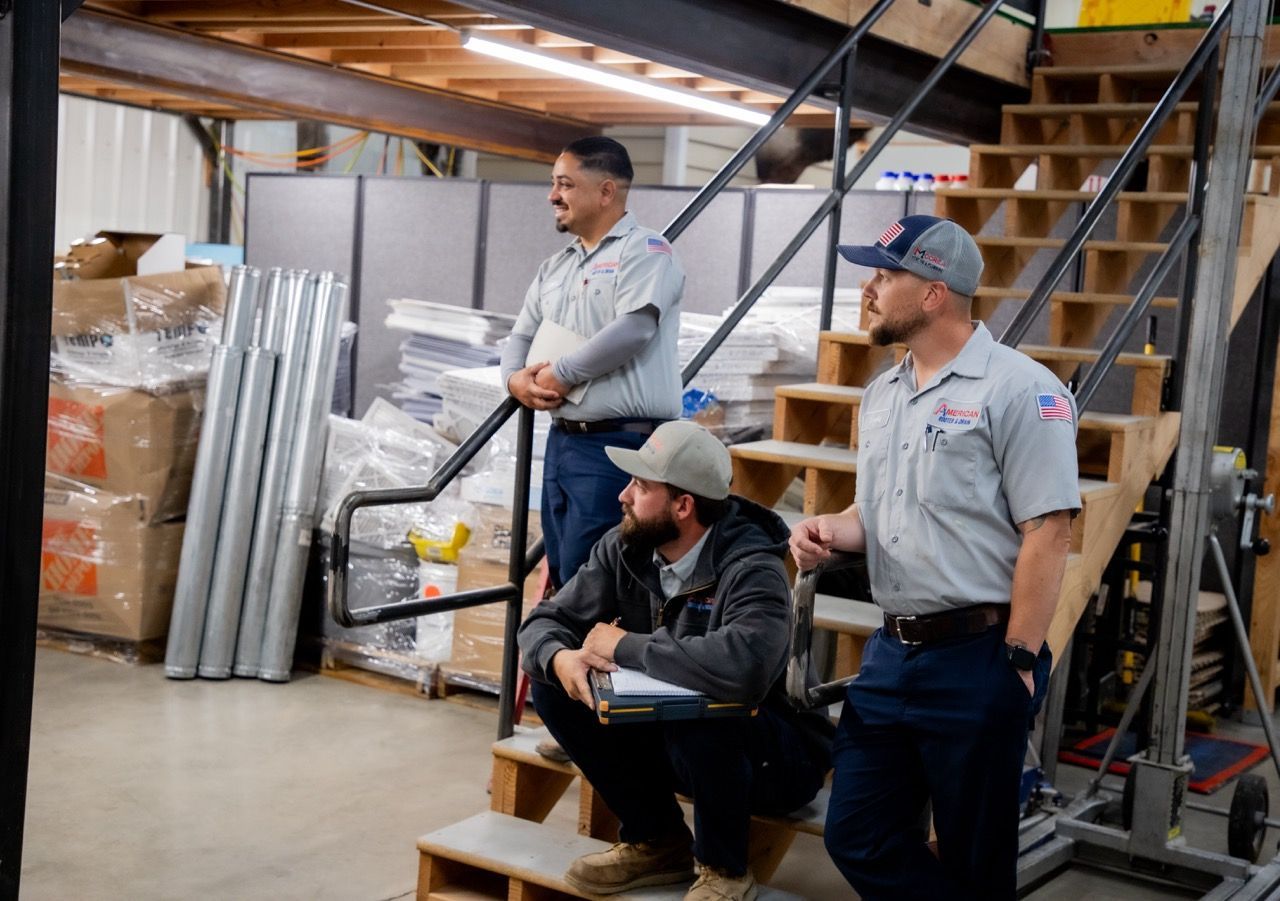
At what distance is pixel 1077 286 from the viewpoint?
6.11 meters

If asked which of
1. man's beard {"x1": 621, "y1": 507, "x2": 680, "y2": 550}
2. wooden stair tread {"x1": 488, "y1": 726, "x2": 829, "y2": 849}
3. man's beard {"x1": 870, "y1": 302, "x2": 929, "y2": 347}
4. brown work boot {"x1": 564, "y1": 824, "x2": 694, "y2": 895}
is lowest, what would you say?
brown work boot {"x1": 564, "y1": 824, "x2": 694, "y2": 895}

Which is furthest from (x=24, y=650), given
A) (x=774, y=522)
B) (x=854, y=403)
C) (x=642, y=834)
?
(x=854, y=403)

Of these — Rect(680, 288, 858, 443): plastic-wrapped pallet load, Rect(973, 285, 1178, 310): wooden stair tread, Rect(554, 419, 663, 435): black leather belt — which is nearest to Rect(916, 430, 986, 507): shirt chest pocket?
Rect(554, 419, 663, 435): black leather belt

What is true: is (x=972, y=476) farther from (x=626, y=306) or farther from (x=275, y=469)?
(x=275, y=469)

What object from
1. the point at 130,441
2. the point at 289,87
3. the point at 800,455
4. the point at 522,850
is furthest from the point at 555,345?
the point at 289,87

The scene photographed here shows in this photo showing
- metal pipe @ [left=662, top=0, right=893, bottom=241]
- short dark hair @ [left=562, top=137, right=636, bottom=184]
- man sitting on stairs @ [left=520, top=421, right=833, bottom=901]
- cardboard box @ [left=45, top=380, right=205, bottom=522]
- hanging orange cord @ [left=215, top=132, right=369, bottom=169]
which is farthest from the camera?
hanging orange cord @ [left=215, top=132, right=369, bottom=169]

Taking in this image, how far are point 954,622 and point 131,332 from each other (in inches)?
164

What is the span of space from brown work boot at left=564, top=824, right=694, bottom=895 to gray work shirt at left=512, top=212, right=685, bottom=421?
1.10 m

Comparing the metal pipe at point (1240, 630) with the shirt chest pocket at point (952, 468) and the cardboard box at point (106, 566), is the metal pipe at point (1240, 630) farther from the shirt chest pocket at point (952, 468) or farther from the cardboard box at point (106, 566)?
the cardboard box at point (106, 566)

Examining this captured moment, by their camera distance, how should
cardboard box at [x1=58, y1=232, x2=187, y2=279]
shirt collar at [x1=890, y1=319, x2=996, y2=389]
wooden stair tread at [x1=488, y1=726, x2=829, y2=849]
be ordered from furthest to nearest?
cardboard box at [x1=58, y1=232, x2=187, y2=279], wooden stair tread at [x1=488, y1=726, x2=829, y2=849], shirt collar at [x1=890, y1=319, x2=996, y2=389]

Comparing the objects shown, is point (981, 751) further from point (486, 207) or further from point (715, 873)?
point (486, 207)

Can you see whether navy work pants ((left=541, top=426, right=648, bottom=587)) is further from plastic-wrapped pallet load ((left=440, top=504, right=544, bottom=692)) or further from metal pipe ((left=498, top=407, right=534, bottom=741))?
plastic-wrapped pallet load ((left=440, top=504, right=544, bottom=692))

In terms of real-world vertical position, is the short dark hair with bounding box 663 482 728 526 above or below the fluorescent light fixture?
below

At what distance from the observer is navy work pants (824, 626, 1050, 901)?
2617 millimetres
